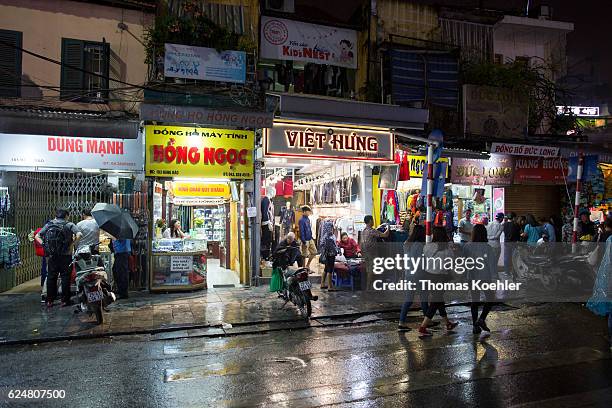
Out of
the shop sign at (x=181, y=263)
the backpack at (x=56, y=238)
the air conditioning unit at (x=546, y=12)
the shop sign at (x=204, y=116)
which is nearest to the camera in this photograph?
the backpack at (x=56, y=238)

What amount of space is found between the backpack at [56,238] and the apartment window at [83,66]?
4097mm

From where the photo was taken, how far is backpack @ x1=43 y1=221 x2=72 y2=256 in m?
10.2

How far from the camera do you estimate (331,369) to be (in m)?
6.25

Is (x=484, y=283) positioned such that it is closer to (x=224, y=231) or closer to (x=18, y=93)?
(x=224, y=231)

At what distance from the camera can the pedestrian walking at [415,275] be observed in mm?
8297

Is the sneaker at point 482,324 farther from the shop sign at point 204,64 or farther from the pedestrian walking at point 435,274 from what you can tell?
the shop sign at point 204,64

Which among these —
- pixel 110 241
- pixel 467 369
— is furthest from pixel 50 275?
pixel 467 369

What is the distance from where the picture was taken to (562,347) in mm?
7207

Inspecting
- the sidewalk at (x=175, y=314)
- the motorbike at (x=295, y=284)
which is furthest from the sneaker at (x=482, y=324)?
the motorbike at (x=295, y=284)

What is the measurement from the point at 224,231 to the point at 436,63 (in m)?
9.73

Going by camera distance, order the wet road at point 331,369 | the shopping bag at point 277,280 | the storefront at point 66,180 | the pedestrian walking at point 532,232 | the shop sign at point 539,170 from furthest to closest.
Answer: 1. the shop sign at point 539,170
2. the pedestrian walking at point 532,232
3. the storefront at point 66,180
4. the shopping bag at point 277,280
5. the wet road at point 331,369

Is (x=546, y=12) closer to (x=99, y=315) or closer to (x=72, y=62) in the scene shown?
(x=72, y=62)

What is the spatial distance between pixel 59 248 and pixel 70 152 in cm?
307

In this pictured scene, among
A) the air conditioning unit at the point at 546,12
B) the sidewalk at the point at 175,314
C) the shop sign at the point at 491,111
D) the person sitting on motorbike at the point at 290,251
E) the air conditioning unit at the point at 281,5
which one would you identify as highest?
the air conditioning unit at the point at 546,12
